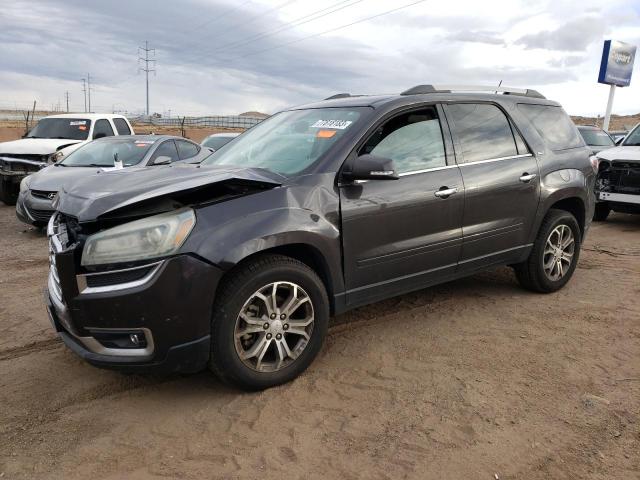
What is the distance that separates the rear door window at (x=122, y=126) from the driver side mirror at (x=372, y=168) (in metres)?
9.89

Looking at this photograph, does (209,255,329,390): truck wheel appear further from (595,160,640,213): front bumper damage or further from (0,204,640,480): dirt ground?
(595,160,640,213): front bumper damage

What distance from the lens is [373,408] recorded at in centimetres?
305

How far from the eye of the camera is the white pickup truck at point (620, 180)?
8.48 meters

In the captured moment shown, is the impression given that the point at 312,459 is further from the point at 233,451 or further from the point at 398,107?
the point at 398,107

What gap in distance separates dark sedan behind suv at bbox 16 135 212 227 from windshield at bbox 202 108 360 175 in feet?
9.65

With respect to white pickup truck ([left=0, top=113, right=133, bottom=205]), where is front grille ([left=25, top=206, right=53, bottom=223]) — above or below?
below

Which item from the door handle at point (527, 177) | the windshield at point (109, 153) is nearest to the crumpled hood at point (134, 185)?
the door handle at point (527, 177)

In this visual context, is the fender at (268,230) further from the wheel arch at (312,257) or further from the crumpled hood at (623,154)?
the crumpled hood at (623,154)

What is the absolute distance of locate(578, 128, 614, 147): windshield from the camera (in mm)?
13086

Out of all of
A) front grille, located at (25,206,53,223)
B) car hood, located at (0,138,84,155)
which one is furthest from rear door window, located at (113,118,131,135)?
front grille, located at (25,206,53,223)

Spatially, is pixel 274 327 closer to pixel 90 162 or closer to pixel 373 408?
pixel 373 408

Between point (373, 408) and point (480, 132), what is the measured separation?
2515mm

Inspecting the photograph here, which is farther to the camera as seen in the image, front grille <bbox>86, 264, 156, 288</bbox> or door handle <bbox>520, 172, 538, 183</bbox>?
door handle <bbox>520, 172, 538, 183</bbox>

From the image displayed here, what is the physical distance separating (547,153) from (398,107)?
5.93 feet
